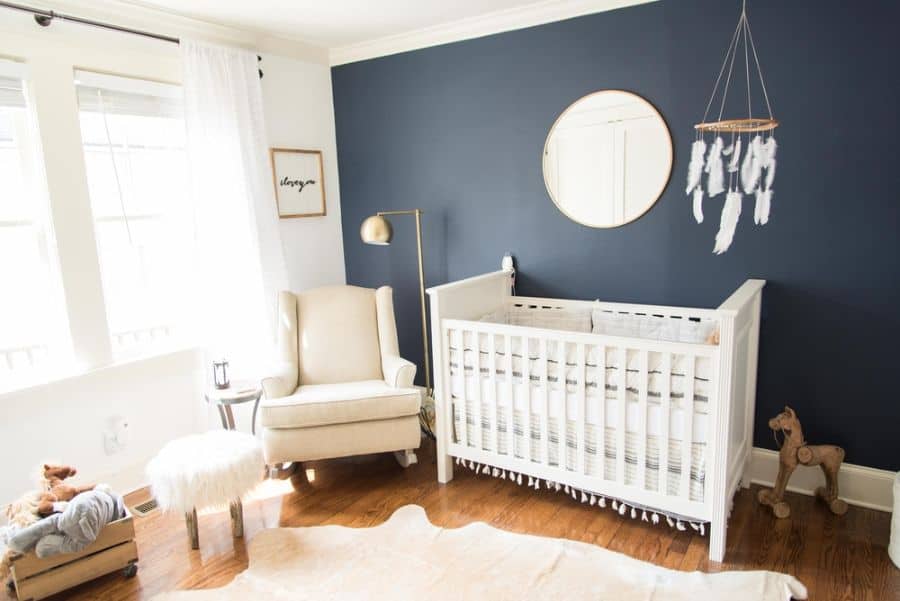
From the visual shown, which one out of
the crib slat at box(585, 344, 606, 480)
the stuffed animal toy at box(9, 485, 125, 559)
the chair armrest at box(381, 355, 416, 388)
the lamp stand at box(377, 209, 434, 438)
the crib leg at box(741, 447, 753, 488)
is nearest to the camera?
the stuffed animal toy at box(9, 485, 125, 559)

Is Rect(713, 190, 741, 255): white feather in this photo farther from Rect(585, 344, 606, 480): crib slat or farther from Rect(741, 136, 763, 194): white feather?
Rect(585, 344, 606, 480): crib slat

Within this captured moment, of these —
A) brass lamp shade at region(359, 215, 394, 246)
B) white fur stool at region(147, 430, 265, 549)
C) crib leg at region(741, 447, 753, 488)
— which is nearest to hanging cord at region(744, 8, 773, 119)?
crib leg at region(741, 447, 753, 488)

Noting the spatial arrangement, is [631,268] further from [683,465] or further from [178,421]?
[178,421]

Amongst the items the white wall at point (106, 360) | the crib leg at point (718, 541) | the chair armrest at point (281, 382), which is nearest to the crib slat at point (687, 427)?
the crib leg at point (718, 541)

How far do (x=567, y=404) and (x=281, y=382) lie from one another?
1370mm

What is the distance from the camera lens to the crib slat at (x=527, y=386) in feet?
8.59

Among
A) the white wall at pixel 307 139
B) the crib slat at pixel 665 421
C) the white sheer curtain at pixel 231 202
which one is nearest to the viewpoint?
the crib slat at pixel 665 421

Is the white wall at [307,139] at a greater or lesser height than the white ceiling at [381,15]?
lesser

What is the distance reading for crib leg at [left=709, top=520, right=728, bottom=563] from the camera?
2246mm

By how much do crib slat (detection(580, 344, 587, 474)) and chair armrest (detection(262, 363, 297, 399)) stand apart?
1.40 m

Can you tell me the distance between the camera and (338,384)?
321 cm

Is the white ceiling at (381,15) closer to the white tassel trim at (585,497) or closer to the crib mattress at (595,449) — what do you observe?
the crib mattress at (595,449)

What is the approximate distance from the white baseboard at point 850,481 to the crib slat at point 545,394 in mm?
987

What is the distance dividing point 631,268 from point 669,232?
0.82ft
